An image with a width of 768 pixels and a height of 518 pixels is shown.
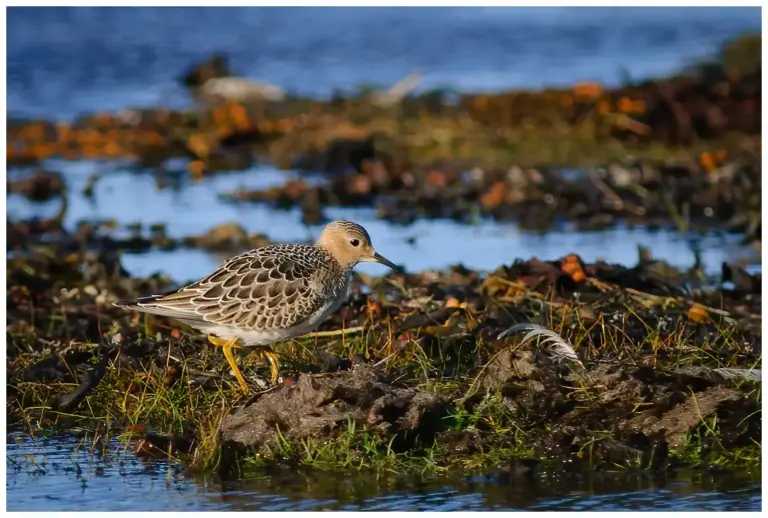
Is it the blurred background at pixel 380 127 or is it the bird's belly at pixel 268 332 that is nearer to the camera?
the bird's belly at pixel 268 332

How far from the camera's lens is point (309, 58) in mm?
20203

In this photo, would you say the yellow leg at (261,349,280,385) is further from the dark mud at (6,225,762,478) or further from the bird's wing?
the bird's wing

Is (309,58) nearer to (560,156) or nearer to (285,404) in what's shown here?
(560,156)

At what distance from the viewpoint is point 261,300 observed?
24.6 ft

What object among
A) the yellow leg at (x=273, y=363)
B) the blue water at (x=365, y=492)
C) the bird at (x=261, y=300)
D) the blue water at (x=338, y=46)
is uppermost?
the blue water at (x=338, y=46)

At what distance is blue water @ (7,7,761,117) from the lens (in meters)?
18.5

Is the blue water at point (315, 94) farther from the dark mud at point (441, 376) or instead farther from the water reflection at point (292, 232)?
the dark mud at point (441, 376)

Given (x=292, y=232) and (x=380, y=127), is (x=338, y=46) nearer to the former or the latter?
(x=380, y=127)

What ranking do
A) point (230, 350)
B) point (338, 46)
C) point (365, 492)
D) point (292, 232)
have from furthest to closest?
point (338, 46) → point (292, 232) → point (230, 350) → point (365, 492)

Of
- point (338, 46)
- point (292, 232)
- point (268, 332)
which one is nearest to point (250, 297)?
point (268, 332)

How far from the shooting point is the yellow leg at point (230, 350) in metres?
7.27

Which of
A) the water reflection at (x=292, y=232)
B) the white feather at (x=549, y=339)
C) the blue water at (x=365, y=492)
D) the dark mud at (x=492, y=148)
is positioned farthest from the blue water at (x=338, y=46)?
the blue water at (x=365, y=492)

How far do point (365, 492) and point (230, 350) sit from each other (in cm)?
176

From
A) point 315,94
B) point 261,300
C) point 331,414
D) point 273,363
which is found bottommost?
point 331,414
